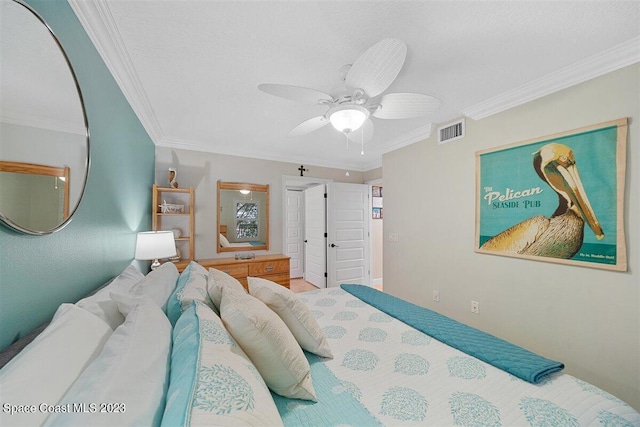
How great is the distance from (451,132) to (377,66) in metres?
1.84

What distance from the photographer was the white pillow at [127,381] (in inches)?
18.3

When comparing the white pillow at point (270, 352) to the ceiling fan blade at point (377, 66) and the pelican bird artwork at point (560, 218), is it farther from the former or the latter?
the pelican bird artwork at point (560, 218)

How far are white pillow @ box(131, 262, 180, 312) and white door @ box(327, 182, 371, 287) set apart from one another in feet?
9.55

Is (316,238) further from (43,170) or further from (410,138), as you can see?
(43,170)

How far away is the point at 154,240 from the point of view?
220cm

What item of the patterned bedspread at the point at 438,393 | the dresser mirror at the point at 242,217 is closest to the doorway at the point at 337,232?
the dresser mirror at the point at 242,217

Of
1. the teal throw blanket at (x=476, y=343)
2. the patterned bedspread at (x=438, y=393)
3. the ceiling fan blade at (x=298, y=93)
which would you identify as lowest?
the patterned bedspread at (x=438, y=393)

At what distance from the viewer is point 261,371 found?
907 mm

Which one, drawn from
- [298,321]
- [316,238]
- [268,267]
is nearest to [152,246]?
[268,267]

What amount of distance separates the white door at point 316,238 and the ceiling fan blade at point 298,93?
2756mm

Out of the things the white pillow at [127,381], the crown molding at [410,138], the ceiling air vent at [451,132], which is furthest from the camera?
the crown molding at [410,138]

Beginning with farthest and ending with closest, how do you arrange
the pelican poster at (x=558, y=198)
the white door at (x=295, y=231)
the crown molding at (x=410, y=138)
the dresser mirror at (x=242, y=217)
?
the white door at (x=295, y=231)
the dresser mirror at (x=242, y=217)
the crown molding at (x=410, y=138)
the pelican poster at (x=558, y=198)

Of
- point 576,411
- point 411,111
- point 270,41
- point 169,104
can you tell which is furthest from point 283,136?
point 576,411

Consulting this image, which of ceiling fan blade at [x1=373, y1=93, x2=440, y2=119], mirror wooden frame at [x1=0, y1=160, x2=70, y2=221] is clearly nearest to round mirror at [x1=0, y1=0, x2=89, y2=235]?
mirror wooden frame at [x1=0, y1=160, x2=70, y2=221]
